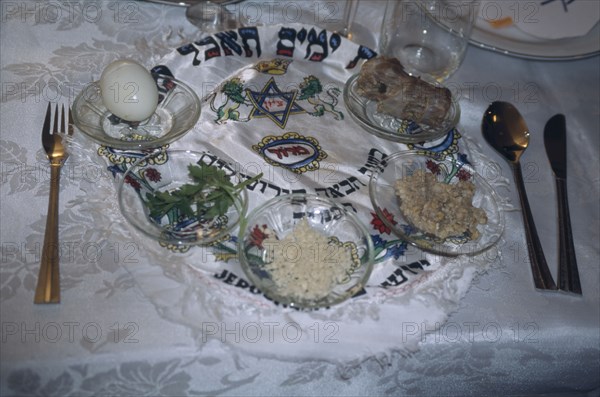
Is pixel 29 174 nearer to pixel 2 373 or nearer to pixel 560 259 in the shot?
pixel 2 373

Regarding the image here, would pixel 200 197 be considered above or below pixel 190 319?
above

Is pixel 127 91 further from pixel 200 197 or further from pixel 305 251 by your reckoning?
pixel 305 251

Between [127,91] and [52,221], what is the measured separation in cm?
23

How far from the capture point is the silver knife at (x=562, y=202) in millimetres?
763

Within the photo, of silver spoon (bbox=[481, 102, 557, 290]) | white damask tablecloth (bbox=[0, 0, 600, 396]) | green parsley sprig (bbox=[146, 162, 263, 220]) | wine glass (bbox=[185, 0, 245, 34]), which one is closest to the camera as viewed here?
white damask tablecloth (bbox=[0, 0, 600, 396])

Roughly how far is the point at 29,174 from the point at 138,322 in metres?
0.30

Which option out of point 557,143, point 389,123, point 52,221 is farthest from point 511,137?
point 52,221

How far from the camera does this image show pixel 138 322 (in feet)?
2.06

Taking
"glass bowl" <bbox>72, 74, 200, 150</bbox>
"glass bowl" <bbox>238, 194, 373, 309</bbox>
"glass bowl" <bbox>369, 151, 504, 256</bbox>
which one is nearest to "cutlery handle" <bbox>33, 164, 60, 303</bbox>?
"glass bowl" <bbox>72, 74, 200, 150</bbox>

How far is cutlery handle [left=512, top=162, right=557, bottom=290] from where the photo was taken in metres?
0.75

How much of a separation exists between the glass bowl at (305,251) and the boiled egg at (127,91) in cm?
27

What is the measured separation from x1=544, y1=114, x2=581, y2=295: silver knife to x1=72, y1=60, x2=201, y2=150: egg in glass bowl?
618mm

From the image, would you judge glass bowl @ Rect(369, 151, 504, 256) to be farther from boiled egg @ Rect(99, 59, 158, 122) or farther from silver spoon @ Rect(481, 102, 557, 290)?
boiled egg @ Rect(99, 59, 158, 122)

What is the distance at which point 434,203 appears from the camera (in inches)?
30.3
